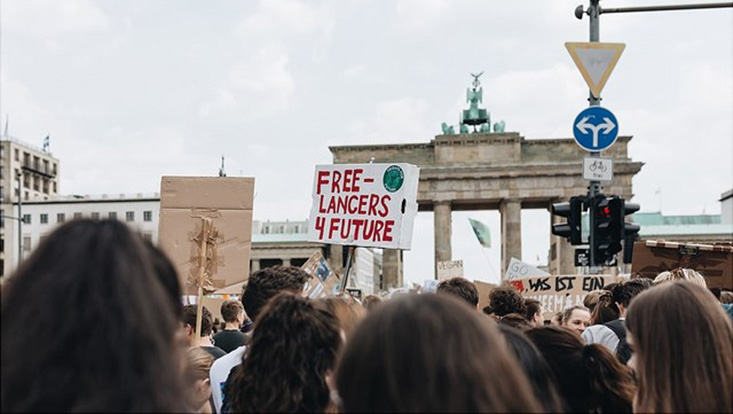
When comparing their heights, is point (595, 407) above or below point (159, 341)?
below

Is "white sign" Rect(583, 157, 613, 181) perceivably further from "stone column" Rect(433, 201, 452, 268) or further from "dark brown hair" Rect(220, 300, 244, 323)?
"stone column" Rect(433, 201, 452, 268)

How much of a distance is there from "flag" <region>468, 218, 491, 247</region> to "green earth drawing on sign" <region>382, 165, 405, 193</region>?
37137 millimetres

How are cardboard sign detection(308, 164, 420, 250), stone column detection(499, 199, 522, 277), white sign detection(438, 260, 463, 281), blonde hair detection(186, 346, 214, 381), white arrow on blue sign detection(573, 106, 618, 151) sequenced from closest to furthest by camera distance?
blonde hair detection(186, 346, 214, 381), cardboard sign detection(308, 164, 420, 250), white arrow on blue sign detection(573, 106, 618, 151), white sign detection(438, 260, 463, 281), stone column detection(499, 199, 522, 277)

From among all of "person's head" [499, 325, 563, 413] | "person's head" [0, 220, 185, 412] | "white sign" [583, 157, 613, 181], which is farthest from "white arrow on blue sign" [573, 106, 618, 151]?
"person's head" [0, 220, 185, 412]

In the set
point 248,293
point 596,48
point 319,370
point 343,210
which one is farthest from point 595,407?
point 596,48

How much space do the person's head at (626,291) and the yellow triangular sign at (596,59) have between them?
493cm

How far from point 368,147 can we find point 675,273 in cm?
5036

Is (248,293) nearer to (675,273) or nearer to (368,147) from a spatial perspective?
(675,273)

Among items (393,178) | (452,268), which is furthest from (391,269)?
(393,178)

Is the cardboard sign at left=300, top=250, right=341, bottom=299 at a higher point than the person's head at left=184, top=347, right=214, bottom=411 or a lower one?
higher

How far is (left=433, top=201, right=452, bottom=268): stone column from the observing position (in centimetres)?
5772

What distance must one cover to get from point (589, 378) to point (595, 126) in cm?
843

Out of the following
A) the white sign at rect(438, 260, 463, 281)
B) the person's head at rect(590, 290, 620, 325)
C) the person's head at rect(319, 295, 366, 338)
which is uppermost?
the person's head at rect(319, 295, 366, 338)

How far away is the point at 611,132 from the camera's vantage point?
11.4 meters
